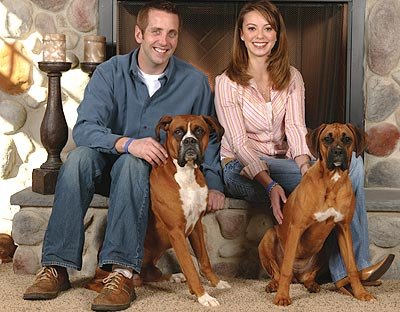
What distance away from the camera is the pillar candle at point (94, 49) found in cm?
315

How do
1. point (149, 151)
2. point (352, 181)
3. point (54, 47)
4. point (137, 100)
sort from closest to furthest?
point (149, 151), point (352, 181), point (137, 100), point (54, 47)

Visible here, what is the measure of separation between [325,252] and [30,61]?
1.50 m

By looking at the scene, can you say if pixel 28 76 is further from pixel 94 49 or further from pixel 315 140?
pixel 315 140

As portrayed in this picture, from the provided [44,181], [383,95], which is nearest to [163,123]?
[44,181]

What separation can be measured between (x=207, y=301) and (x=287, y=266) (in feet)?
0.91

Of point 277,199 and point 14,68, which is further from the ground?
point 14,68

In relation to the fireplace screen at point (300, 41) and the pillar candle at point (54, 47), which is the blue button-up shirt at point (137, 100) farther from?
the fireplace screen at point (300, 41)

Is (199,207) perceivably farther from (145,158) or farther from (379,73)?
(379,73)

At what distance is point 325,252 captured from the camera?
8.87 ft

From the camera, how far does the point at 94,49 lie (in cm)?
316

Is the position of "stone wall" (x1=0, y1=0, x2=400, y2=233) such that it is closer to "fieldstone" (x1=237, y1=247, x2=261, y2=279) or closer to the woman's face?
the woman's face

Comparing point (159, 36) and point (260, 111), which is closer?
point (159, 36)

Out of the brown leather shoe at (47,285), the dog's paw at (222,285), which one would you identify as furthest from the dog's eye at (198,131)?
the brown leather shoe at (47,285)

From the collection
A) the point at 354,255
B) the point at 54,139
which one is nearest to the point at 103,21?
the point at 54,139
